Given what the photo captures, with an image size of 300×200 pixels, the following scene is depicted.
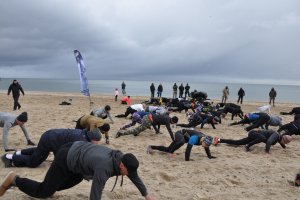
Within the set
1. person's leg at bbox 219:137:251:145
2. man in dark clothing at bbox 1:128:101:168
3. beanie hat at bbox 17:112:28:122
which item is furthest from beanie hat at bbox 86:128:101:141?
person's leg at bbox 219:137:251:145

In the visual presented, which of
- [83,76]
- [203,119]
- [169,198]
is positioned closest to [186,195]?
[169,198]

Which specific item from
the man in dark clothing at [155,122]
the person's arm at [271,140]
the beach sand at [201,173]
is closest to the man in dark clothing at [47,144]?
the beach sand at [201,173]

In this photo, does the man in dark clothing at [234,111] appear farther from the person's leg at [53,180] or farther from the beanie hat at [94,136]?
the person's leg at [53,180]

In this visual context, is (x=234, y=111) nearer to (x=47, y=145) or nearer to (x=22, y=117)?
(x=22, y=117)

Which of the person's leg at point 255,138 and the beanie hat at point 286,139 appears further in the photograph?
the person's leg at point 255,138

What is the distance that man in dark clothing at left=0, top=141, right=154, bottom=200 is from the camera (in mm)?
4051

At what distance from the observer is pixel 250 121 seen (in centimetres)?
1398

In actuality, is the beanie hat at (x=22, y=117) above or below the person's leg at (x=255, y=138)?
above

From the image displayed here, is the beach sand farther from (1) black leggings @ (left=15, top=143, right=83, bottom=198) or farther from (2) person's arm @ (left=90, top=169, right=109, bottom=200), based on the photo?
(2) person's arm @ (left=90, top=169, right=109, bottom=200)

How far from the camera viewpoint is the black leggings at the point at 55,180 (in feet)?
14.5

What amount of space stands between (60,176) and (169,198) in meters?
2.28

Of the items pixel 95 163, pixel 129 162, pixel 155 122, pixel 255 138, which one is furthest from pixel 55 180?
pixel 255 138

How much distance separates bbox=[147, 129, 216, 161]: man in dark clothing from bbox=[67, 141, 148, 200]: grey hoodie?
454 centimetres

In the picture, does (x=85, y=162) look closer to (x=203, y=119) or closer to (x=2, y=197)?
(x=2, y=197)
